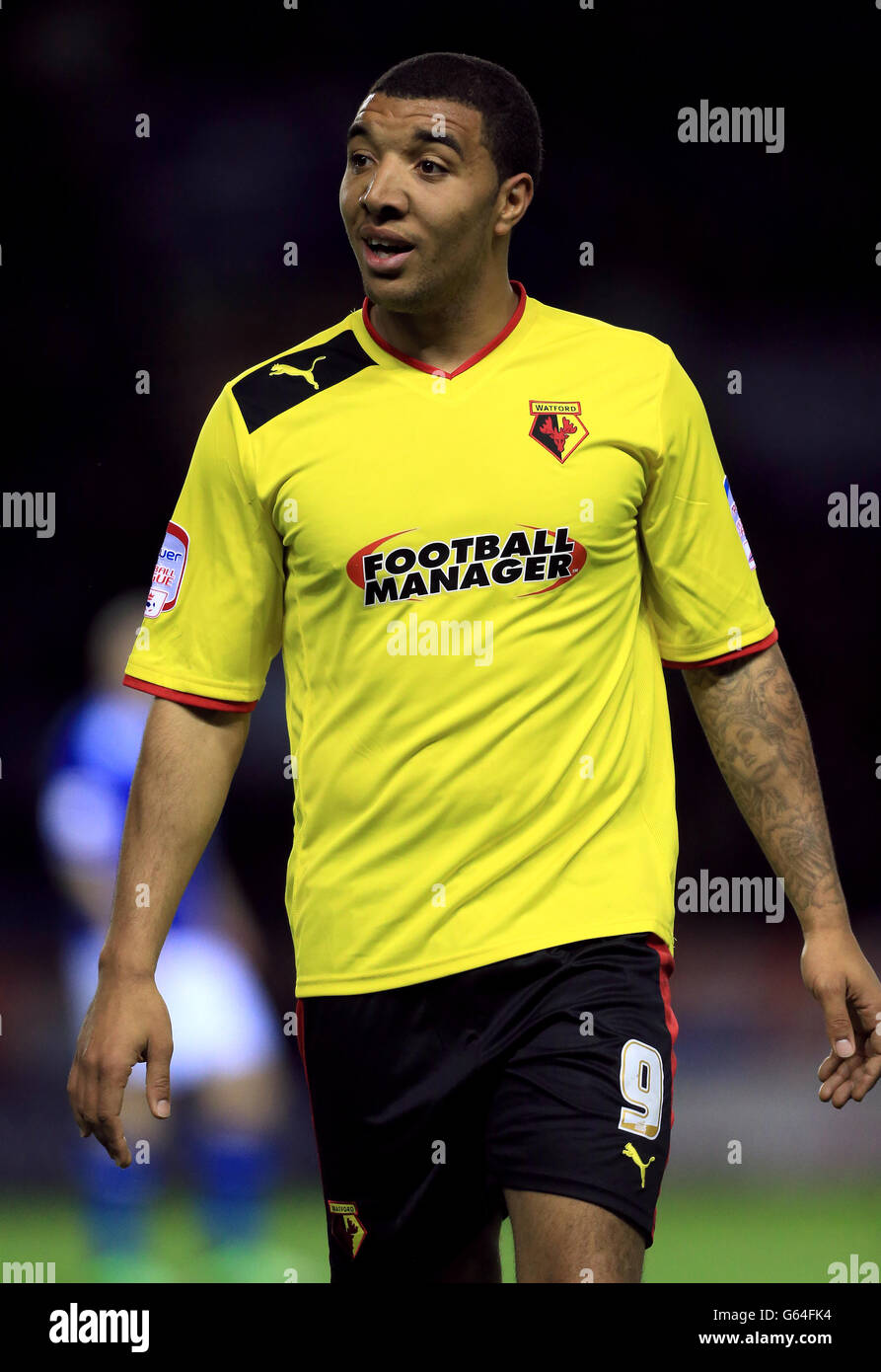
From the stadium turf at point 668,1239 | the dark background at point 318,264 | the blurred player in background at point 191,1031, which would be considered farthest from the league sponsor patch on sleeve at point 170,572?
A: the dark background at point 318,264

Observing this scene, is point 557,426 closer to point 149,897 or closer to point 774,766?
point 774,766

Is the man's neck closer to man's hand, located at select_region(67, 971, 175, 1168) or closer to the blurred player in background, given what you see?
man's hand, located at select_region(67, 971, 175, 1168)

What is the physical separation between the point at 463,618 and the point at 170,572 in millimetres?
507

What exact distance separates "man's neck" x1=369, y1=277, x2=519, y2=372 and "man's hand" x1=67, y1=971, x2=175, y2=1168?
1.04 metres

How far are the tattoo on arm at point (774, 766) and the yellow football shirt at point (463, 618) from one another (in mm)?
59

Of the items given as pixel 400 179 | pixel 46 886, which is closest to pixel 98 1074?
pixel 400 179

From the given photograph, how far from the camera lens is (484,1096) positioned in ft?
8.73

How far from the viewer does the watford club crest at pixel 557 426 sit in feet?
9.22

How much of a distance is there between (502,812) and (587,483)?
1.65 feet

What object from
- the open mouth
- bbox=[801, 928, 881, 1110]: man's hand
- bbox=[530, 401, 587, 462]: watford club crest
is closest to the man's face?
the open mouth

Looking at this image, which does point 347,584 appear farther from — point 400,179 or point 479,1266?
point 479,1266

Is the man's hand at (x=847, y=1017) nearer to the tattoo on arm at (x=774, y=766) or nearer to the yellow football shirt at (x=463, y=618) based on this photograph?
the tattoo on arm at (x=774, y=766)

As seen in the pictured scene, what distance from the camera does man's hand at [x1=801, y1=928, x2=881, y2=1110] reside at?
2.76 meters

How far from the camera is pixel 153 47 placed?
575cm
